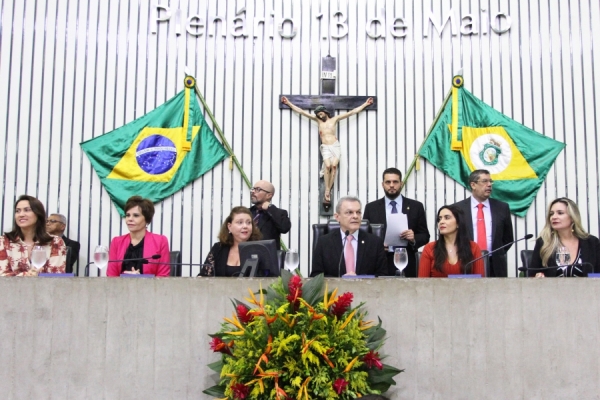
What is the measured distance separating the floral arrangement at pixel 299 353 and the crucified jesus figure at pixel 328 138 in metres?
3.46

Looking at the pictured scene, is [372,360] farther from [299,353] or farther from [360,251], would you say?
[360,251]

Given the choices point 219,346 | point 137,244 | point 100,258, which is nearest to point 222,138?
point 137,244

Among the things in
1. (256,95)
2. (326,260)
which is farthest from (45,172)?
(326,260)

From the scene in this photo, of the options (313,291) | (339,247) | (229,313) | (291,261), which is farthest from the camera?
(339,247)

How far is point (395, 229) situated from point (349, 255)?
3.31 feet

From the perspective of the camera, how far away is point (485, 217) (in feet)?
16.9

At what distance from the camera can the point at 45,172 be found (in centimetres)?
647

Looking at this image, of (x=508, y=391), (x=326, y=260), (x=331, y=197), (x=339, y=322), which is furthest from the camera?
(x=331, y=197)

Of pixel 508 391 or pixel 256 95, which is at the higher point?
pixel 256 95

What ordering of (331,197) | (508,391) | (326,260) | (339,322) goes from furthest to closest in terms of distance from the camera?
(331,197) → (326,260) → (508,391) → (339,322)

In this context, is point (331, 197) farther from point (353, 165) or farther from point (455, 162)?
point (455, 162)

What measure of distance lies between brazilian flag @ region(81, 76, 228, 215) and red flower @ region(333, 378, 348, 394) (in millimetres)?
A: 3926

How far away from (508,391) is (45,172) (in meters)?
4.69

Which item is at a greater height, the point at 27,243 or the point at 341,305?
the point at 27,243
